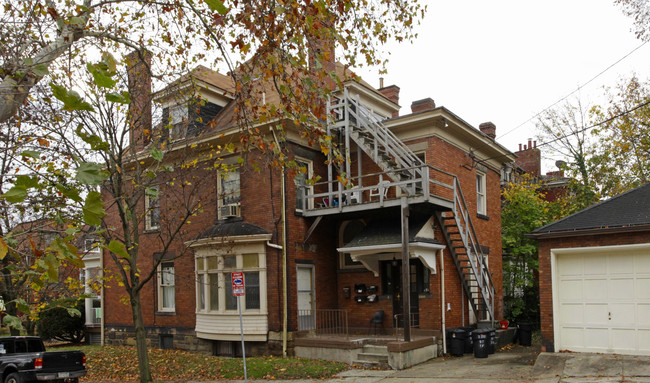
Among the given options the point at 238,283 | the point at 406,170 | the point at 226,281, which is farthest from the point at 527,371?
the point at 226,281

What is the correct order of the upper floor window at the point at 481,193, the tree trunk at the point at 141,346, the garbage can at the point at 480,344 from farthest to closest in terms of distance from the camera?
the upper floor window at the point at 481,193
the garbage can at the point at 480,344
the tree trunk at the point at 141,346

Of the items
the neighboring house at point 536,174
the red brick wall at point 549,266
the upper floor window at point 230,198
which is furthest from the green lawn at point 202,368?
the neighboring house at point 536,174

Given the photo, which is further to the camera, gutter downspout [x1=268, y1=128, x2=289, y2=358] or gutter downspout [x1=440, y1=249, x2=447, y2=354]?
gutter downspout [x1=268, y1=128, x2=289, y2=358]

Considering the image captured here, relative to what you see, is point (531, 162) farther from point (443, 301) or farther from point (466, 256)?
point (443, 301)

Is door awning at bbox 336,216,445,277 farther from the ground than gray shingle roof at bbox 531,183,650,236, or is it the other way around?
gray shingle roof at bbox 531,183,650,236

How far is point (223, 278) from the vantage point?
772 inches

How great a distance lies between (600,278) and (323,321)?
8.84m

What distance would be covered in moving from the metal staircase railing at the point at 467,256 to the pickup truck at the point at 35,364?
11392 mm

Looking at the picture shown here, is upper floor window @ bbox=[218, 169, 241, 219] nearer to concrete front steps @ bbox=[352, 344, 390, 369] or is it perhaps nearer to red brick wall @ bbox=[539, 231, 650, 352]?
concrete front steps @ bbox=[352, 344, 390, 369]

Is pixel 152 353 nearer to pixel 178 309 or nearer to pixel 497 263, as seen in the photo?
pixel 178 309

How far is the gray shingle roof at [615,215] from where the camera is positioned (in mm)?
14344

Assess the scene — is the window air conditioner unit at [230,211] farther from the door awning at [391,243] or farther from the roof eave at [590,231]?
the roof eave at [590,231]

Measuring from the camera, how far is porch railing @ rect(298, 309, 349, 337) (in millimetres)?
19172

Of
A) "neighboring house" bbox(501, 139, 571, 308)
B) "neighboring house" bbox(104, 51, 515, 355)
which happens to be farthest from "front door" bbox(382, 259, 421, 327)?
"neighboring house" bbox(501, 139, 571, 308)
